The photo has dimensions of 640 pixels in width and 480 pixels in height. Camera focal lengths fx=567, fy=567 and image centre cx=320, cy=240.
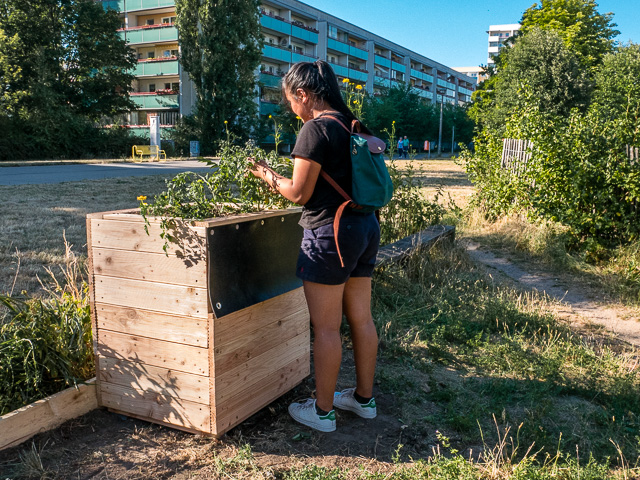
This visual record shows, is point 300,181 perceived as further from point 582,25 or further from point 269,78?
point 269,78

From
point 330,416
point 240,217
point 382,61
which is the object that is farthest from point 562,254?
point 382,61

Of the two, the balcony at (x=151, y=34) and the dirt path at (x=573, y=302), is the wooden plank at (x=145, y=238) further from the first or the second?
the balcony at (x=151, y=34)

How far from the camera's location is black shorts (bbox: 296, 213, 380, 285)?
2.63 metres

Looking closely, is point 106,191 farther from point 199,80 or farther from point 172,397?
point 199,80

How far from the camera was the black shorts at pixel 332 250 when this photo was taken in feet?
8.64

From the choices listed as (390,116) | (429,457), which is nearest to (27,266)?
(429,457)

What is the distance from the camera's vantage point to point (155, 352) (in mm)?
2818

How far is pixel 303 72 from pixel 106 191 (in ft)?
36.2

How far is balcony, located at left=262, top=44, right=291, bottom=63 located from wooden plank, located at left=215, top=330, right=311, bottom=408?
4850 centimetres

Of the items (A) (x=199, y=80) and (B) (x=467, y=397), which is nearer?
(B) (x=467, y=397)

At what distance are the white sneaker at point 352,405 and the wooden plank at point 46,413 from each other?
4.33 ft

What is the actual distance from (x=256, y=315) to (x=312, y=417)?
0.61m

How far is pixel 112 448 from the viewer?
2717 mm

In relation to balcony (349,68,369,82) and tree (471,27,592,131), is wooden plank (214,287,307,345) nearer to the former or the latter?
tree (471,27,592,131)
